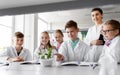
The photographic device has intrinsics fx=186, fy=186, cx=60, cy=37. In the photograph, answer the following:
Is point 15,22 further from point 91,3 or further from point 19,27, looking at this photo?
point 91,3

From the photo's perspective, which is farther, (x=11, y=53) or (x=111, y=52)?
(x=11, y=53)

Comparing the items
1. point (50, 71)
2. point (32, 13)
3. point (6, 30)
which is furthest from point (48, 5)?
point (50, 71)

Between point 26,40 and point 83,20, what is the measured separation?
7.51 ft

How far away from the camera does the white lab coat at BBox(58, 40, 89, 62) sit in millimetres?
1868

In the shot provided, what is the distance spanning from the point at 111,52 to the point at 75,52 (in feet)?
3.23

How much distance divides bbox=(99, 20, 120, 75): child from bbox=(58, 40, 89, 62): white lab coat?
789mm

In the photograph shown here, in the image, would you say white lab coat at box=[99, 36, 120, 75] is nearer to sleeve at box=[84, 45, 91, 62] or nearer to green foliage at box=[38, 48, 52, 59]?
green foliage at box=[38, 48, 52, 59]

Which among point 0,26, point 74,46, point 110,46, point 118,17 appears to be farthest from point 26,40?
point 110,46

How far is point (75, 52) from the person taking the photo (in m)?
1.88

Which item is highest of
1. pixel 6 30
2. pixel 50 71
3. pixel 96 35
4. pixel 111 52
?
pixel 6 30

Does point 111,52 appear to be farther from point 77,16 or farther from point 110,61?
point 77,16

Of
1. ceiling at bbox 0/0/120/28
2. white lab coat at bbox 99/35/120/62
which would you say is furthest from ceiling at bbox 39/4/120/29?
white lab coat at bbox 99/35/120/62

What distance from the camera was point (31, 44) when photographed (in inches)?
157

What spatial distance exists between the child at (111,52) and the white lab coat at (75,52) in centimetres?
79
